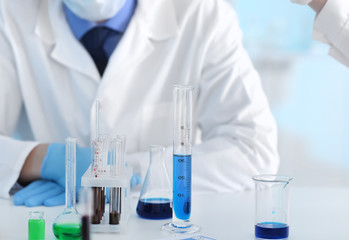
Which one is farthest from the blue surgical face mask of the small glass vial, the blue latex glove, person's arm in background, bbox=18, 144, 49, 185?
the small glass vial

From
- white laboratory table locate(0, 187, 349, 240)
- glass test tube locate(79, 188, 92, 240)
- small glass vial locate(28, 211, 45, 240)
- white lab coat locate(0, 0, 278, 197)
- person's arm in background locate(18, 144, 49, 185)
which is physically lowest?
white laboratory table locate(0, 187, 349, 240)

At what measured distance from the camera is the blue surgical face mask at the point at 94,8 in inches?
75.0

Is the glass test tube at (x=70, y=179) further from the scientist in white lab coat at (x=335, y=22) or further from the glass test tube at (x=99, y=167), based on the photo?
the scientist in white lab coat at (x=335, y=22)

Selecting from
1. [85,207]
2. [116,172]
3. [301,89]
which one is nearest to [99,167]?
[116,172]

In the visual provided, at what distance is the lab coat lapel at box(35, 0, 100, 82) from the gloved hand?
425 mm

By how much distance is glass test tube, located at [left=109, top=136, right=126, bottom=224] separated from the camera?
4.17 ft

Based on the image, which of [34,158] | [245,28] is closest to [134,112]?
[34,158]

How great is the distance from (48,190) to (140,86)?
0.63 metres

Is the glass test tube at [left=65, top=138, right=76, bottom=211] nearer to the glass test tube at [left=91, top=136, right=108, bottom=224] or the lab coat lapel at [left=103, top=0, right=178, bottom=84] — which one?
the glass test tube at [left=91, top=136, right=108, bottom=224]

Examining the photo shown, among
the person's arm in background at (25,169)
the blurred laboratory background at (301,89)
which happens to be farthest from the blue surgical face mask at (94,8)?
the blurred laboratory background at (301,89)

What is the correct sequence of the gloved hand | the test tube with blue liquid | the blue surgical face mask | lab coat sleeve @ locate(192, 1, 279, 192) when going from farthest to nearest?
the blue surgical face mask, lab coat sleeve @ locate(192, 1, 279, 192), the gloved hand, the test tube with blue liquid

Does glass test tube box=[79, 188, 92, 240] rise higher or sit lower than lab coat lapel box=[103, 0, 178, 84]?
lower

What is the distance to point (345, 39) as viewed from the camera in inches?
57.4

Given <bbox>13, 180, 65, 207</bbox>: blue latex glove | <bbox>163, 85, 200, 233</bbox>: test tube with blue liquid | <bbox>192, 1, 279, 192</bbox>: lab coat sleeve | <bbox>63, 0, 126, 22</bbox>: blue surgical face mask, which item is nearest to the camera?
<bbox>163, 85, 200, 233</bbox>: test tube with blue liquid
